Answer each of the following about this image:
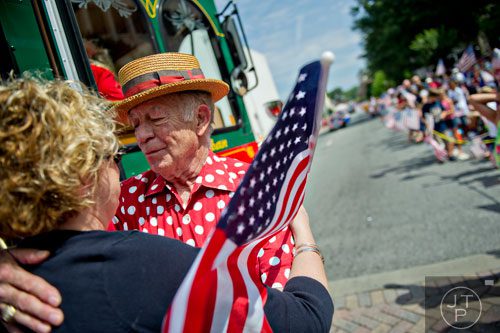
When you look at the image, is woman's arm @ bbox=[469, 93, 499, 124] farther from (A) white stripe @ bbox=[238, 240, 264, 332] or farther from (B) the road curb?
(A) white stripe @ bbox=[238, 240, 264, 332]

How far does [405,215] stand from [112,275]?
5632 millimetres

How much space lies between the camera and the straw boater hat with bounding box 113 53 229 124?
1.64m

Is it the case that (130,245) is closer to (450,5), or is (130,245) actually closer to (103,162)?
Answer: (103,162)

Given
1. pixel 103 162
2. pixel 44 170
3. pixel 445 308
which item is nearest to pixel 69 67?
pixel 103 162

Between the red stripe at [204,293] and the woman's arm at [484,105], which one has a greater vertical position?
the woman's arm at [484,105]

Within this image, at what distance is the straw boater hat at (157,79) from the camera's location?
5.40ft

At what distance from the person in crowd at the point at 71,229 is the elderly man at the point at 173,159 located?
0.62m

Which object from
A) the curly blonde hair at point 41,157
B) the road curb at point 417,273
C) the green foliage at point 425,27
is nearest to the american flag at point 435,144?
the road curb at point 417,273

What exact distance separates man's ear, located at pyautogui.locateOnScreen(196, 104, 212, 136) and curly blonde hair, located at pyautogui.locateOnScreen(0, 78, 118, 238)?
2.62ft

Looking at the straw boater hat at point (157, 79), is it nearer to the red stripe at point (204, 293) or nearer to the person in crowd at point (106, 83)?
the person in crowd at point (106, 83)

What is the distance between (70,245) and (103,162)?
0.24 m

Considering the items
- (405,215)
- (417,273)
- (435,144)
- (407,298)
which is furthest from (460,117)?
(407,298)

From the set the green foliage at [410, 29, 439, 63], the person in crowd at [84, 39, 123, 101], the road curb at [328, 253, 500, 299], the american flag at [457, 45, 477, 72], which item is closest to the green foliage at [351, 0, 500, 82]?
the green foliage at [410, 29, 439, 63]

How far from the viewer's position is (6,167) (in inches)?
34.6
